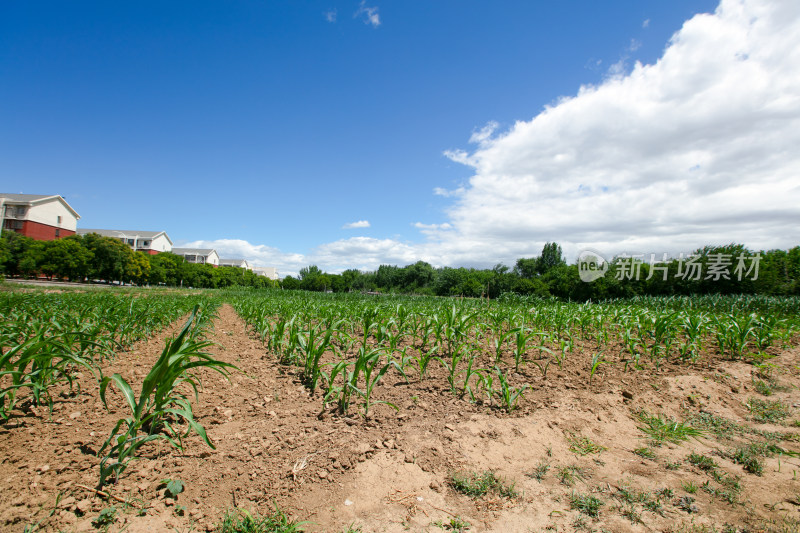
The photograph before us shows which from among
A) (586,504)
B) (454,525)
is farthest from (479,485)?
(586,504)

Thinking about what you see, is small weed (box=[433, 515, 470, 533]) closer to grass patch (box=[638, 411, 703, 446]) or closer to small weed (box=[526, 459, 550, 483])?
small weed (box=[526, 459, 550, 483])

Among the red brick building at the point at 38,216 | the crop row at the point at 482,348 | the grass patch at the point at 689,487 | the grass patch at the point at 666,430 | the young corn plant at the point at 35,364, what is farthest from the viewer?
the red brick building at the point at 38,216

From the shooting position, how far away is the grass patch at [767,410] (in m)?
3.65

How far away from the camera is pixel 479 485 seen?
7.10 ft

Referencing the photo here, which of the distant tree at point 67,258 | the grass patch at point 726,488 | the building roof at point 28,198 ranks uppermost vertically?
the building roof at point 28,198

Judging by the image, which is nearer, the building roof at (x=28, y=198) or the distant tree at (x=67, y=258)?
the distant tree at (x=67, y=258)

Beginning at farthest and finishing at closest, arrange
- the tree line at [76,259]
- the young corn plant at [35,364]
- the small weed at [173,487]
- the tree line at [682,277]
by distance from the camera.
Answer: the tree line at [76,259], the tree line at [682,277], the young corn plant at [35,364], the small weed at [173,487]

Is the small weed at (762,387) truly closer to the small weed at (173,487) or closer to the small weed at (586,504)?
the small weed at (586,504)

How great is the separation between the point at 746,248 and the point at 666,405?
139 feet

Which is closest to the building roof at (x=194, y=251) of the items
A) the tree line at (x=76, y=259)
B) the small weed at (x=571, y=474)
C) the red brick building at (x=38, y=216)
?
the red brick building at (x=38, y=216)

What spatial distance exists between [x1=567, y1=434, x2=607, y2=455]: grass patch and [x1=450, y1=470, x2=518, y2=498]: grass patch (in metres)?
0.92

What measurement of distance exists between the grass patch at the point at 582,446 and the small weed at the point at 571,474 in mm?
293

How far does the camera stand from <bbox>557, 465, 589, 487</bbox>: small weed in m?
2.29

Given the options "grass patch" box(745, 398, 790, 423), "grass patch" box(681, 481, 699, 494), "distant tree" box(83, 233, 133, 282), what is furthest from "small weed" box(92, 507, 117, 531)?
"distant tree" box(83, 233, 133, 282)
